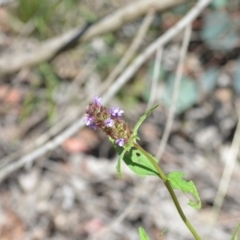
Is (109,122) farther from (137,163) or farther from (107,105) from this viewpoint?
(107,105)

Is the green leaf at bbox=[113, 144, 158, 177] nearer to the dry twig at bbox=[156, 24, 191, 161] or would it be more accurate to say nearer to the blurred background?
the dry twig at bbox=[156, 24, 191, 161]

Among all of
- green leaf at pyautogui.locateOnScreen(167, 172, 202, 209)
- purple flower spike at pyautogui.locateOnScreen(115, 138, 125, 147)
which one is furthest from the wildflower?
green leaf at pyautogui.locateOnScreen(167, 172, 202, 209)

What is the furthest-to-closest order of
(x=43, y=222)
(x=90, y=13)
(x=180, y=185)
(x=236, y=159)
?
(x=90, y=13)
(x=236, y=159)
(x=43, y=222)
(x=180, y=185)

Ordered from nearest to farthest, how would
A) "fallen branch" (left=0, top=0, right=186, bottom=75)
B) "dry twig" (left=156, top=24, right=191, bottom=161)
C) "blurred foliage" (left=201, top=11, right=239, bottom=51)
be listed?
"dry twig" (left=156, top=24, right=191, bottom=161)
"fallen branch" (left=0, top=0, right=186, bottom=75)
"blurred foliage" (left=201, top=11, right=239, bottom=51)

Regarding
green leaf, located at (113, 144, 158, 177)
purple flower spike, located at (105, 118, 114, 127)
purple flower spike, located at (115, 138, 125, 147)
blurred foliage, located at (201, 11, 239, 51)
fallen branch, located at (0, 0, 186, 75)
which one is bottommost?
green leaf, located at (113, 144, 158, 177)

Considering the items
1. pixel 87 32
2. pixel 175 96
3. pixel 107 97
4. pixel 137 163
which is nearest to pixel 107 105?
pixel 87 32

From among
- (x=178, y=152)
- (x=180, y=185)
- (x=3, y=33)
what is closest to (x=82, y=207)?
(x=178, y=152)

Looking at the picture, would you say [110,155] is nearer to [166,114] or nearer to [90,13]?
[166,114]

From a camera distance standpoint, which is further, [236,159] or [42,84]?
[42,84]
